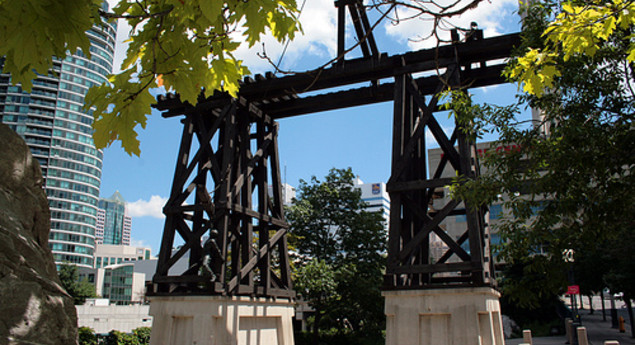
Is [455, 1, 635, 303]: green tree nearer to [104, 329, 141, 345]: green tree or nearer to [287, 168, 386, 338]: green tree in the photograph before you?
[287, 168, 386, 338]: green tree

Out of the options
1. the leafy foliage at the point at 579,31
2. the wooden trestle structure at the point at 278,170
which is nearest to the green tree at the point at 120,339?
the wooden trestle structure at the point at 278,170

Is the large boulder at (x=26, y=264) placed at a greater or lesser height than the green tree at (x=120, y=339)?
greater

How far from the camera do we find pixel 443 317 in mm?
9125

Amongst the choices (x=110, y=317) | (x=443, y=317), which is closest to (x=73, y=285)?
(x=110, y=317)

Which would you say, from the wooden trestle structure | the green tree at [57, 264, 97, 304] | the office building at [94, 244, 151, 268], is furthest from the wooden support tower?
the office building at [94, 244, 151, 268]

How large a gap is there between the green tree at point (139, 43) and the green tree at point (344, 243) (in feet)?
64.9

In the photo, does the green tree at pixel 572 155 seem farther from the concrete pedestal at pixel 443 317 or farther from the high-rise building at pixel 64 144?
the high-rise building at pixel 64 144

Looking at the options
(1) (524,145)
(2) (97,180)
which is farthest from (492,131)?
(2) (97,180)

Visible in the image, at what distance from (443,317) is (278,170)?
7.20m

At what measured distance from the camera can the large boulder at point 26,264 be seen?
230 cm

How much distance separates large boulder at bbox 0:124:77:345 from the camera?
2.30 m

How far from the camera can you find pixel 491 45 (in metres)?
10.7

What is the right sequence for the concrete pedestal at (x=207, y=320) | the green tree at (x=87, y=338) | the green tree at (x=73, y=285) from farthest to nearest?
the green tree at (x=73, y=285) → the green tree at (x=87, y=338) → the concrete pedestal at (x=207, y=320)

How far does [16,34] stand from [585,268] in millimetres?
34040
